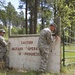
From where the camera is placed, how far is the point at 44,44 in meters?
8.39

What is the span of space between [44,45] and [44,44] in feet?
0.12

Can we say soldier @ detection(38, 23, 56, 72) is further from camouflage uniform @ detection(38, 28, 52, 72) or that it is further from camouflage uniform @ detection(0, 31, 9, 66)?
camouflage uniform @ detection(0, 31, 9, 66)

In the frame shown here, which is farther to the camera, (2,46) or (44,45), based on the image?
(2,46)

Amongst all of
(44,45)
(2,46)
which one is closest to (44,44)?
(44,45)

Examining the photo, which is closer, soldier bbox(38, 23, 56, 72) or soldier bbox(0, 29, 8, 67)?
soldier bbox(38, 23, 56, 72)

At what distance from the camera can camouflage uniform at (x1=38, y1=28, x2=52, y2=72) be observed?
27.3 feet

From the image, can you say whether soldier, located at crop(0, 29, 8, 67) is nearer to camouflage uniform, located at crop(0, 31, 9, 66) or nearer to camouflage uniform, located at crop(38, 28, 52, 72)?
camouflage uniform, located at crop(0, 31, 9, 66)

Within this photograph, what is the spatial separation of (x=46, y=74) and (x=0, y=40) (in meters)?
2.20

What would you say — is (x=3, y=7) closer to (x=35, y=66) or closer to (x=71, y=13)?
(x=71, y=13)

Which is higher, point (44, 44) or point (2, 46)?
point (44, 44)

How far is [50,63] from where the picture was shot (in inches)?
342

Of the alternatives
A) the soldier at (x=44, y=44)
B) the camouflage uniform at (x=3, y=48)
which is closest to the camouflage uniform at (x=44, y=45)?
the soldier at (x=44, y=44)

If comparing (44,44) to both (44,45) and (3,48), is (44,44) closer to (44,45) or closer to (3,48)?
(44,45)

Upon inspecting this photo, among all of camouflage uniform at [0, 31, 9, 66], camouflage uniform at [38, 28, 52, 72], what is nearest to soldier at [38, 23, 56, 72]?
camouflage uniform at [38, 28, 52, 72]
